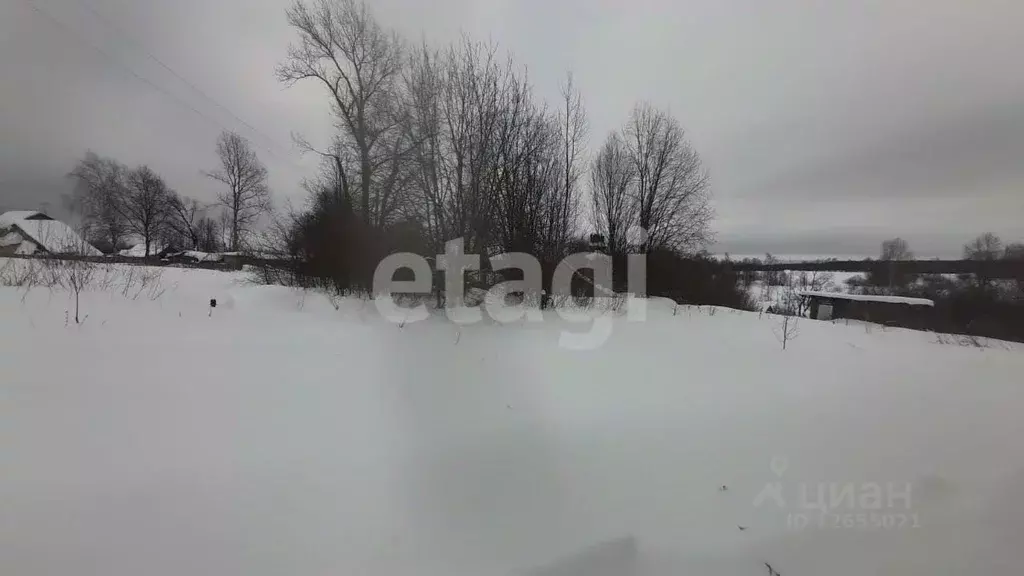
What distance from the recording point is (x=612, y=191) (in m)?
13.4

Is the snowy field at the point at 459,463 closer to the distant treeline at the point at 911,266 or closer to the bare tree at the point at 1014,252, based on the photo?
the bare tree at the point at 1014,252

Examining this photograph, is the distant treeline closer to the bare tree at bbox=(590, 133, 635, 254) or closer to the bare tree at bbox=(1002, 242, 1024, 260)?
the bare tree at bbox=(1002, 242, 1024, 260)

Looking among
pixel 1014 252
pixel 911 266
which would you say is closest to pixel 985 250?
pixel 1014 252

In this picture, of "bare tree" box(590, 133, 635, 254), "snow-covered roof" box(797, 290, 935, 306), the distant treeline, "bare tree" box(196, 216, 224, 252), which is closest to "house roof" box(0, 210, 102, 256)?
"bare tree" box(590, 133, 635, 254)

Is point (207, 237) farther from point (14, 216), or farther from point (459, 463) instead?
point (459, 463)

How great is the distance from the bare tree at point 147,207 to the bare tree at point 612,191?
1653cm

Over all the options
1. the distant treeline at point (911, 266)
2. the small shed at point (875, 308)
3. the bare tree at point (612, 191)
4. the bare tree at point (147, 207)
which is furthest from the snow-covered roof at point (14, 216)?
the small shed at point (875, 308)

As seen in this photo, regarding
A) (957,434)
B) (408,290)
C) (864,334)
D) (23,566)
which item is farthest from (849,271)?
(23,566)

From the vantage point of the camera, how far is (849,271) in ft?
56.4

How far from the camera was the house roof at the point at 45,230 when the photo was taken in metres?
5.15

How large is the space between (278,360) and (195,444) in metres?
1.28

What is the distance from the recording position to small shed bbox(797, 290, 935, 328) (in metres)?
10.2

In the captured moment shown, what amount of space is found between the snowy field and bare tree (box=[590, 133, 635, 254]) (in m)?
10.1

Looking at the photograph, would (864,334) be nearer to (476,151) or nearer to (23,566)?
(476,151)
